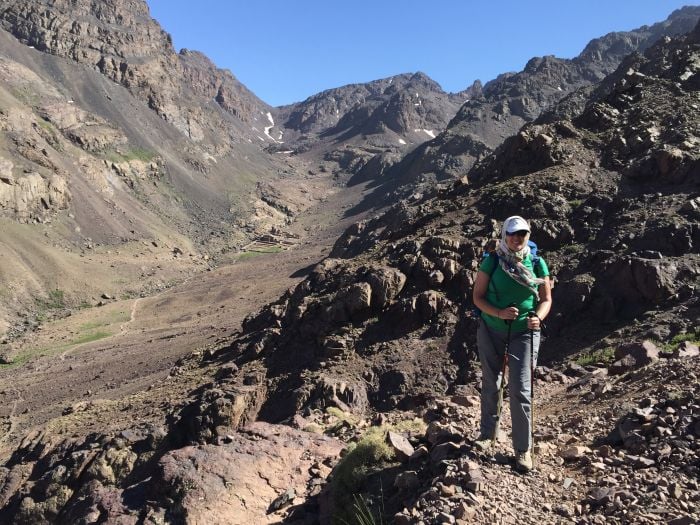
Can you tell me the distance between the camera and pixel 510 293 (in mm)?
5309

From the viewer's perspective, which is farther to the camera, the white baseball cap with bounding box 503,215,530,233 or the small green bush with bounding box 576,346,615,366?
the small green bush with bounding box 576,346,615,366

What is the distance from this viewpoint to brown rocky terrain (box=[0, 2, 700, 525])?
527 centimetres

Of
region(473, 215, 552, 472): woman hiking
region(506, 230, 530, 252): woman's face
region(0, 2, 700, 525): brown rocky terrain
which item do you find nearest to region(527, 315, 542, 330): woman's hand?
region(473, 215, 552, 472): woman hiking

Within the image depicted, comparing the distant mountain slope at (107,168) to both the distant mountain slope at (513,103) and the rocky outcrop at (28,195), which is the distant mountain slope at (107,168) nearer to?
the rocky outcrop at (28,195)

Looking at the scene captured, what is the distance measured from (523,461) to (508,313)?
4.75ft

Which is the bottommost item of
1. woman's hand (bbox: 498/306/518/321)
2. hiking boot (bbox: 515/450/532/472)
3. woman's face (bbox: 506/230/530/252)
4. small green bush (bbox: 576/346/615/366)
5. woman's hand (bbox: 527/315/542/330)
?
small green bush (bbox: 576/346/615/366)

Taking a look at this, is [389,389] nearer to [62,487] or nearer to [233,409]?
[233,409]

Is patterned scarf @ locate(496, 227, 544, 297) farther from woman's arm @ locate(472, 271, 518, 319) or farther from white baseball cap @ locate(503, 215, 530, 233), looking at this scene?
woman's arm @ locate(472, 271, 518, 319)

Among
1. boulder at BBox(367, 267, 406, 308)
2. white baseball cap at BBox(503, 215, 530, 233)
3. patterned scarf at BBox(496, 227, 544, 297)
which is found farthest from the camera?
boulder at BBox(367, 267, 406, 308)

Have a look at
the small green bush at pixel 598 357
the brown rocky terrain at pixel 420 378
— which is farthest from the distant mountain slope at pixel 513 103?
the small green bush at pixel 598 357

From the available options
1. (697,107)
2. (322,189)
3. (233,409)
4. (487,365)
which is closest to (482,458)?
(487,365)

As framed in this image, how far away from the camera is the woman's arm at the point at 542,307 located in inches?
206

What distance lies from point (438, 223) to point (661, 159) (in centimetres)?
689

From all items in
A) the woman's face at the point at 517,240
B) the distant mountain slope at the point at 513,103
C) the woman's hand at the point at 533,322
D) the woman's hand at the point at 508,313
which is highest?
the distant mountain slope at the point at 513,103
